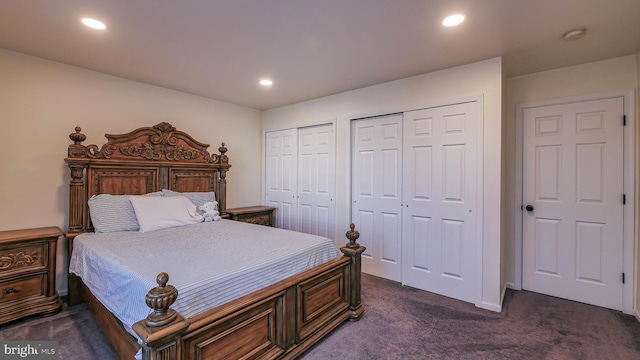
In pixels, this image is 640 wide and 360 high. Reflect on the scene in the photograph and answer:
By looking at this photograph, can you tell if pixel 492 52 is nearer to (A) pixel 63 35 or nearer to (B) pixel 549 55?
(B) pixel 549 55

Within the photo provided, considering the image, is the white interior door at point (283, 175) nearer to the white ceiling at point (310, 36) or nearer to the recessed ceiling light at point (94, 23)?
the white ceiling at point (310, 36)

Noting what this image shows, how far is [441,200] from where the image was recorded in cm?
297

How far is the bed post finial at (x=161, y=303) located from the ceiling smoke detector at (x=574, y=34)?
3200 millimetres

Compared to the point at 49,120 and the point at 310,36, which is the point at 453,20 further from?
the point at 49,120

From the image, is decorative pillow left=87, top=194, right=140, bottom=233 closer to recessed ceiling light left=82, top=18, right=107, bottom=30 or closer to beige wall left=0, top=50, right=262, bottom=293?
beige wall left=0, top=50, right=262, bottom=293

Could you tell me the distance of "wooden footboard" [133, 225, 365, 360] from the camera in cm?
122

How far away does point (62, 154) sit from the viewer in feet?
9.36

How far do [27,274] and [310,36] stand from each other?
3123 mm

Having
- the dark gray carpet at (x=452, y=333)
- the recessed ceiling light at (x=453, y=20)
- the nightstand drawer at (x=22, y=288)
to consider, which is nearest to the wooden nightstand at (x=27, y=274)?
the nightstand drawer at (x=22, y=288)

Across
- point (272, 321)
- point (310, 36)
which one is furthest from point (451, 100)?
point (272, 321)

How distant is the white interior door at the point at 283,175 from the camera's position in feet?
14.3

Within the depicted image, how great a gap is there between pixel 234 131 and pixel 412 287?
11.1 feet

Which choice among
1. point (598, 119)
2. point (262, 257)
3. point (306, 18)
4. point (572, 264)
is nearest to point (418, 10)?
point (306, 18)

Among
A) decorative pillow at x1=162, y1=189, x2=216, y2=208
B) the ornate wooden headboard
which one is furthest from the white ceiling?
decorative pillow at x1=162, y1=189, x2=216, y2=208
